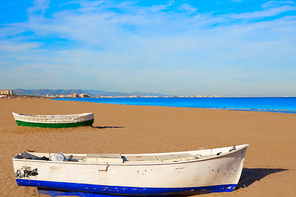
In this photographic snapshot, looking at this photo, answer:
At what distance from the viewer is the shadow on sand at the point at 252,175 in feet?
24.7

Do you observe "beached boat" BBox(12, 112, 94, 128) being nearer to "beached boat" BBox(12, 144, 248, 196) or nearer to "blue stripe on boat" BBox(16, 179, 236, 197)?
"beached boat" BBox(12, 144, 248, 196)

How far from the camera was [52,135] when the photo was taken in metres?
15.1

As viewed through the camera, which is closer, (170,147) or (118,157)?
(118,157)

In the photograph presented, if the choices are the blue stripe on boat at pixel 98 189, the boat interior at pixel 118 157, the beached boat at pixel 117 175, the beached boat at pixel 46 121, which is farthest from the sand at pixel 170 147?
the boat interior at pixel 118 157

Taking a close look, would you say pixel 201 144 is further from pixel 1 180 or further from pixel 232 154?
pixel 1 180

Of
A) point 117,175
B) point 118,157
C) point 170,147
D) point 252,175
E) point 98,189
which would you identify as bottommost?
point 252,175

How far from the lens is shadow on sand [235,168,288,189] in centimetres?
754

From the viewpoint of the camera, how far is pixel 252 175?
27.3 ft

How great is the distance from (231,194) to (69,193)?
4.89 metres

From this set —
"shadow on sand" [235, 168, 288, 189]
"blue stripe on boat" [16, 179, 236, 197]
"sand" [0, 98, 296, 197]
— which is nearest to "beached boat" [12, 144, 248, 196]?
"blue stripe on boat" [16, 179, 236, 197]

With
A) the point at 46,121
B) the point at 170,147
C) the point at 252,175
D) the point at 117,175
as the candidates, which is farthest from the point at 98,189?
the point at 46,121

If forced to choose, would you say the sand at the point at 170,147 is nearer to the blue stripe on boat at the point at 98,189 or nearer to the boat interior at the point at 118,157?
the blue stripe on boat at the point at 98,189

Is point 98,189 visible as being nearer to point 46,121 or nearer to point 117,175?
point 117,175

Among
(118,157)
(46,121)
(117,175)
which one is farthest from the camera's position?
(46,121)
